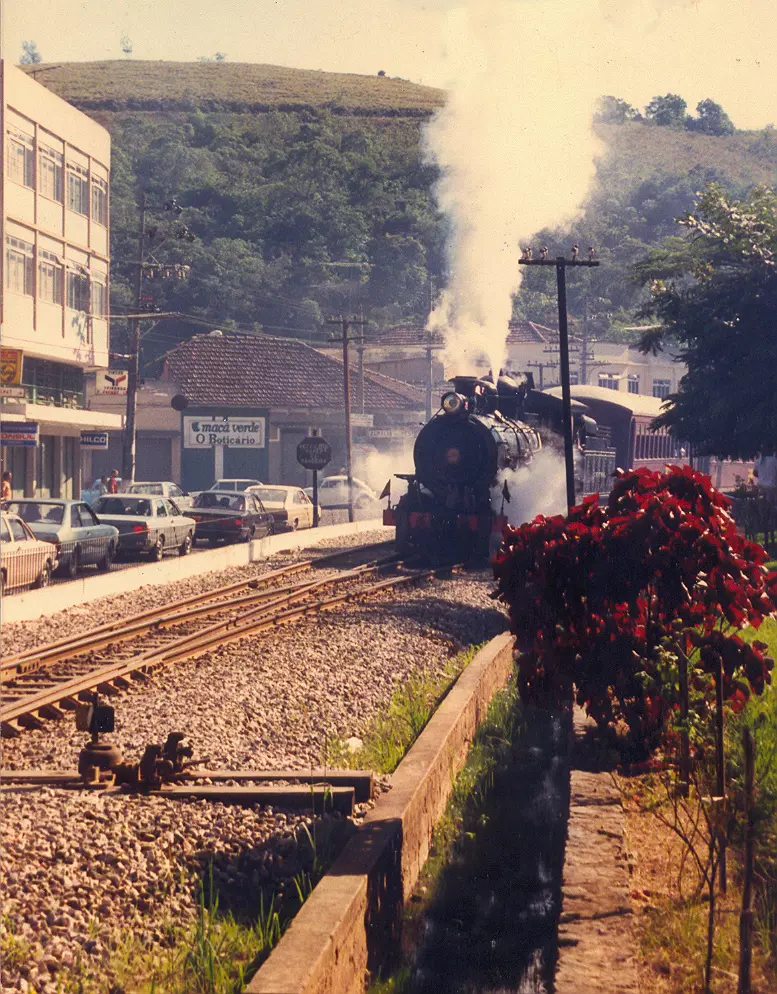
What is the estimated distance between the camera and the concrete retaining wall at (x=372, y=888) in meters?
5.17

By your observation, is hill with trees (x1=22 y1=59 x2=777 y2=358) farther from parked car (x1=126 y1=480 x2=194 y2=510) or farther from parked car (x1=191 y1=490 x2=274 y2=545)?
parked car (x1=191 y1=490 x2=274 y2=545)

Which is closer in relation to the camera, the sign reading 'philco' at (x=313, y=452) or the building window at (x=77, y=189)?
the sign reading 'philco' at (x=313, y=452)

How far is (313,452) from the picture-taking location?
3675 centimetres

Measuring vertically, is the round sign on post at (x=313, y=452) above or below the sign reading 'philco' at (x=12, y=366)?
below

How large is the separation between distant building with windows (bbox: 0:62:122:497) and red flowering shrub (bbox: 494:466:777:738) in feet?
86.5

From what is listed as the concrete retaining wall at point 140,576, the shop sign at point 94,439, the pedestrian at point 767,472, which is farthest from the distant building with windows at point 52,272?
the pedestrian at point 767,472

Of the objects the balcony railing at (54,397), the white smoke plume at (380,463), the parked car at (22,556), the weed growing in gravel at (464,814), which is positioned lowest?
the weed growing in gravel at (464,814)

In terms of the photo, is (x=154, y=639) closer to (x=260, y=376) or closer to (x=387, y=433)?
(x=387, y=433)

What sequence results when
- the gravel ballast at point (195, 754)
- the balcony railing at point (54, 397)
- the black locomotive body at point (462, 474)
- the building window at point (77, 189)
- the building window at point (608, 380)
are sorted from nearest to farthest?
the gravel ballast at point (195, 754), the black locomotive body at point (462, 474), the balcony railing at point (54, 397), the building window at point (77, 189), the building window at point (608, 380)

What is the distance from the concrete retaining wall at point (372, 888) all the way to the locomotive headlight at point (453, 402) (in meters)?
15.6

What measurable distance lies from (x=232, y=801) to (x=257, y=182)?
91623 mm

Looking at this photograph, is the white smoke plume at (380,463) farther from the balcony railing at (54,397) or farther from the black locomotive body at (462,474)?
the black locomotive body at (462,474)

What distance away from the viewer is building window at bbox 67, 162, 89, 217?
42.1 meters

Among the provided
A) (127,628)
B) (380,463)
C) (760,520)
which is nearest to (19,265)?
(760,520)
